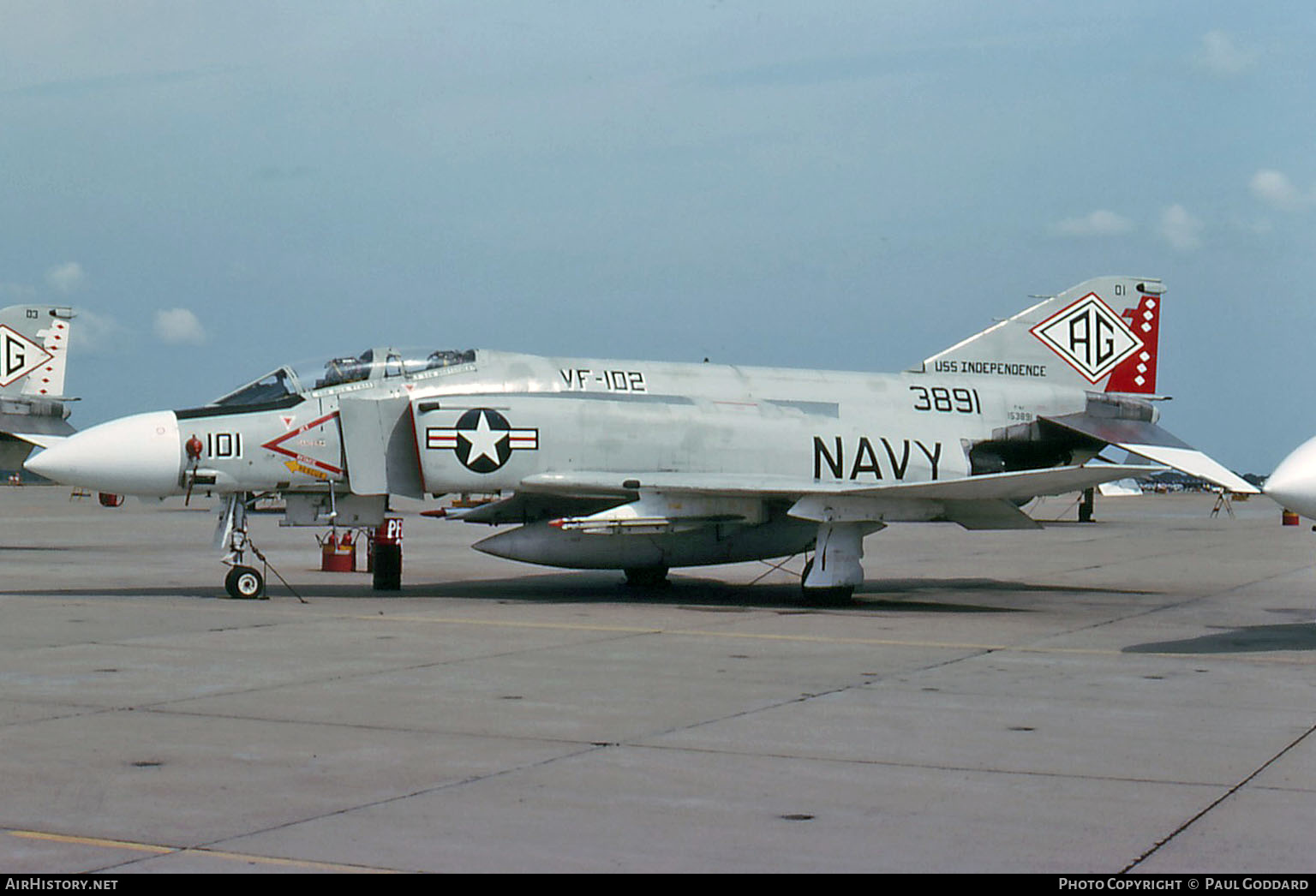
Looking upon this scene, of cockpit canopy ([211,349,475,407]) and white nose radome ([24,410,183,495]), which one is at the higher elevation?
cockpit canopy ([211,349,475,407])

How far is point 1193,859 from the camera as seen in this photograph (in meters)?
4.88

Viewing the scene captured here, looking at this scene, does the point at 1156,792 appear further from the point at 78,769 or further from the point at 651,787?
the point at 78,769

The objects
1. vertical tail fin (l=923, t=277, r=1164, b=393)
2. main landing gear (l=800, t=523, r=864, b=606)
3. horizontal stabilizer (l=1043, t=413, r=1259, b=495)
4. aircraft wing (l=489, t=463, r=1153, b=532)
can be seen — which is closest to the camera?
aircraft wing (l=489, t=463, r=1153, b=532)

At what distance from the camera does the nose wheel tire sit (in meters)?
14.5

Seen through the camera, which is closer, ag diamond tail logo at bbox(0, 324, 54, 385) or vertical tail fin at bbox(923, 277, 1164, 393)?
vertical tail fin at bbox(923, 277, 1164, 393)

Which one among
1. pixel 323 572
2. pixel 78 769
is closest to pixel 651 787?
pixel 78 769

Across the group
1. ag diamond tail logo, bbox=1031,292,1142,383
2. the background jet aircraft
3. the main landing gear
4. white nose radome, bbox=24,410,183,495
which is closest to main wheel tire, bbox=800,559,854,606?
the main landing gear

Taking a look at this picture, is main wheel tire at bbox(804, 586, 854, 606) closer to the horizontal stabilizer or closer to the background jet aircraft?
the horizontal stabilizer

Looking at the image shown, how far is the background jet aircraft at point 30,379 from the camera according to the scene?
26.0 m

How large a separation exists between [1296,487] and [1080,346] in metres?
8.72

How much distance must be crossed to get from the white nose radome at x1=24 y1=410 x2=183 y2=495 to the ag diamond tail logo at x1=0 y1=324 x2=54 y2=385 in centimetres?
1389

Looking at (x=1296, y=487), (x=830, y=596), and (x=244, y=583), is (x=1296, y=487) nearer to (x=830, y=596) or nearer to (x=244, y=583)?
(x=830, y=596)

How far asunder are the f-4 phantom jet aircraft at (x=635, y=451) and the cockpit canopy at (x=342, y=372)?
0.02m

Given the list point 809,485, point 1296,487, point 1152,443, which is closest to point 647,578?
point 809,485
